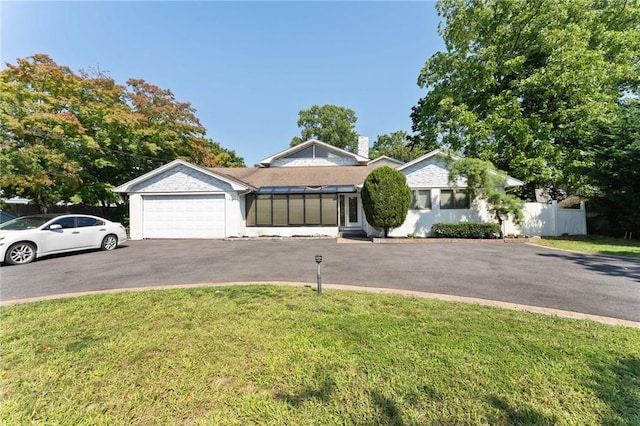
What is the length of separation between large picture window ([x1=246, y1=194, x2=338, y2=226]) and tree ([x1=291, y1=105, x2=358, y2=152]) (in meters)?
29.8

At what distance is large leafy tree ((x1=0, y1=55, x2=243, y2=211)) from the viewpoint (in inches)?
544

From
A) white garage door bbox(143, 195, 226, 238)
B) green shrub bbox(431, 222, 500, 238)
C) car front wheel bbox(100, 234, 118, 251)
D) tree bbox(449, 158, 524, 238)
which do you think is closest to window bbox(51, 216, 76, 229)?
car front wheel bbox(100, 234, 118, 251)

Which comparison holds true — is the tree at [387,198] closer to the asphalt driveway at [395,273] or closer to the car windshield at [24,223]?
the asphalt driveway at [395,273]

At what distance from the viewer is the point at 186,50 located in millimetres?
11664

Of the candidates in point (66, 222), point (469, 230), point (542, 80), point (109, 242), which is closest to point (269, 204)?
point (109, 242)

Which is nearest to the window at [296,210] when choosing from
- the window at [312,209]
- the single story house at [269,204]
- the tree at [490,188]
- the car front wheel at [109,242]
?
the single story house at [269,204]

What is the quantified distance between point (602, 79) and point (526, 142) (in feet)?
17.1

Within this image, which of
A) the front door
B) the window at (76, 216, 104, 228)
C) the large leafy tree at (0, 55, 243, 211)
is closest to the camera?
the window at (76, 216, 104, 228)

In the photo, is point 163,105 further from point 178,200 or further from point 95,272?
point 95,272

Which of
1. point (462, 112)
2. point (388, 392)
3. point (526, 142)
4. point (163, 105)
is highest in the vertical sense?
point (163, 105)

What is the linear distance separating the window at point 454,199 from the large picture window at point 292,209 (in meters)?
6.15

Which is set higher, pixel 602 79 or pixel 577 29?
pixel 577 29

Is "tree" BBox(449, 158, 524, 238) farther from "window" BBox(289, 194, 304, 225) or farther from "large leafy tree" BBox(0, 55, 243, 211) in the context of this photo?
"large leafy tree" BBox(0, 55, 243, 211)

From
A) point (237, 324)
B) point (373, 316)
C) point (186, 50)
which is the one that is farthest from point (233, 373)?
point (186, 50)
